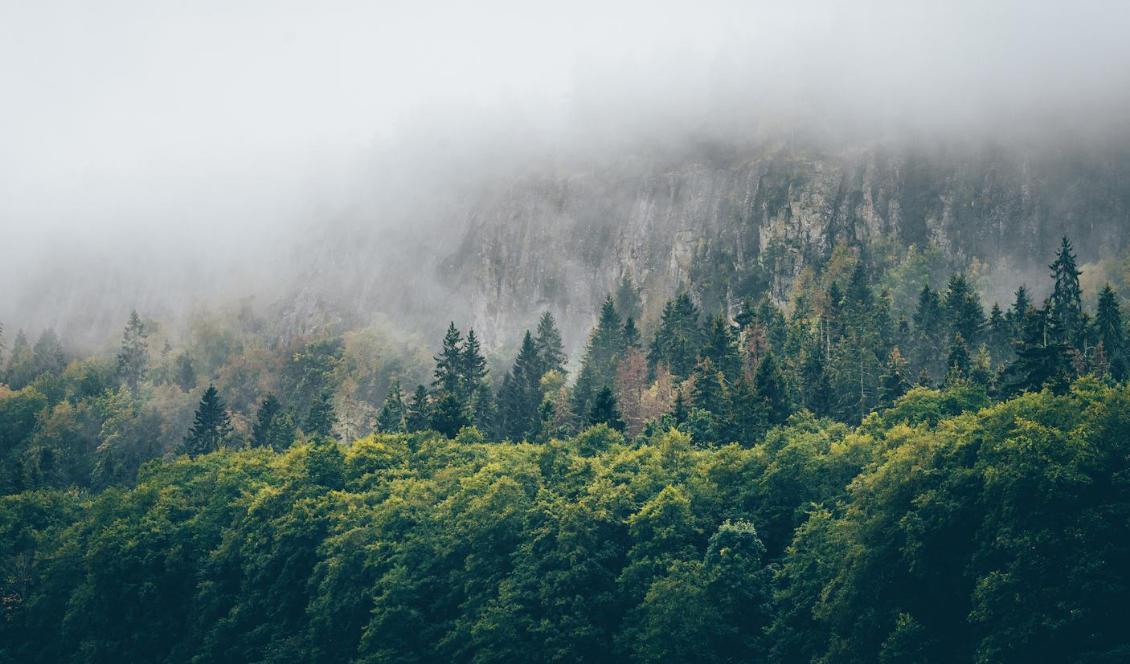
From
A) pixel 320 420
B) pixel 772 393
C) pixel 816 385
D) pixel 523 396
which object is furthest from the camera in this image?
pixel 320 420

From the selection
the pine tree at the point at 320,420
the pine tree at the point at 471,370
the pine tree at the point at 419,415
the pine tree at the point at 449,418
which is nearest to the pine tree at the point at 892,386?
the pine tree at the point at 449,418

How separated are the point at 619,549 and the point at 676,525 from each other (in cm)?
512

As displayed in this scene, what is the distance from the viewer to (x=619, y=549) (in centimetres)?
8569

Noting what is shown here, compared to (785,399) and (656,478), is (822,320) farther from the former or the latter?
(656,478)

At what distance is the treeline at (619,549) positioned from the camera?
207ft

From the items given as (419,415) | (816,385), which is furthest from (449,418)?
(816,385)

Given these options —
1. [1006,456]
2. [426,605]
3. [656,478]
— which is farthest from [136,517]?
[1006,456]

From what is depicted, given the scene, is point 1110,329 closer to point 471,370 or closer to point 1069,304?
point 1069,304

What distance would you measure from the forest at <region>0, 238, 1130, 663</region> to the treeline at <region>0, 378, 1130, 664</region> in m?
0.19

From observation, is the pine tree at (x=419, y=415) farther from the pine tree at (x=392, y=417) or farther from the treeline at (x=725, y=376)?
the pine tree at (x=392, y=417)

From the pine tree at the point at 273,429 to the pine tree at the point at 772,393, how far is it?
60504mm

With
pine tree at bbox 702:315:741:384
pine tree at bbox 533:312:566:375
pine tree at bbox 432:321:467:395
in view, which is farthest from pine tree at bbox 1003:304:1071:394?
pine tree at bbox 533:312:566:375

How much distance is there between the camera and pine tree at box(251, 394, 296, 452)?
142500 millimetres

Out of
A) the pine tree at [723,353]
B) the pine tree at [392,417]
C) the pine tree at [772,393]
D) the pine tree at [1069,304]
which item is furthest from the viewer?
the pine tree at [392,417]
